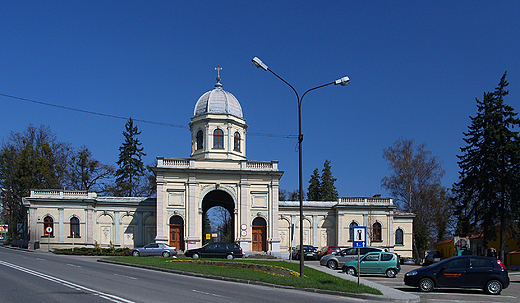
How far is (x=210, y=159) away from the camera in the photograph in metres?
48.6

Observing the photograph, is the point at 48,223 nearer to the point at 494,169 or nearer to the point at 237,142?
the point at 237,142

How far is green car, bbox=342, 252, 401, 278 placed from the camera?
28.5 meters

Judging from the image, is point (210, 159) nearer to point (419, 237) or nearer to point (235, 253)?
point (235, 253)

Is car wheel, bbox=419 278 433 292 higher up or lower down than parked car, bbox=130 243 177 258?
higher up

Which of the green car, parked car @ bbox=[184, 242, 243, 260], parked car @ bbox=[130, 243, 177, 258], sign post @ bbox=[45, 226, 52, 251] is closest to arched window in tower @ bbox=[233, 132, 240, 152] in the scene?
parked car @ bbox=[130, 243, 177, 258]

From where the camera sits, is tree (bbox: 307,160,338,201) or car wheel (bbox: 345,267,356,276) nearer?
car wheel (bbox: 345,267,356,276)

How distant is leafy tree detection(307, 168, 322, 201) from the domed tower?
120 ft

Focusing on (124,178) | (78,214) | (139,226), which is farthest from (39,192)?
(124,178)

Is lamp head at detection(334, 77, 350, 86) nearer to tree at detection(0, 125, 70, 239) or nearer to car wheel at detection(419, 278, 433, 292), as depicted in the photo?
car wheel at detection(419, 278, 433, 292)

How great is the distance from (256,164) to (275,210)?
493 centimetres

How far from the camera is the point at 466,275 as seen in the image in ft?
66.2

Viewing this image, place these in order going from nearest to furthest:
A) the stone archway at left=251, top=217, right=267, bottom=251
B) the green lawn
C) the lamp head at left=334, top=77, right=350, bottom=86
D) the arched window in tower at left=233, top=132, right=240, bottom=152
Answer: the green lawn, the lamp head at left=334, top=77, right=350, bottom=86, the stone archway at left=251, top=217, right=267, bottom=251, the arched window in tower at left=233, top=132, right=240, bottom=152

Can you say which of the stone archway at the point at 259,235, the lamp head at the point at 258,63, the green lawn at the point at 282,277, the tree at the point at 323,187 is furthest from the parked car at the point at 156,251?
the tree at the point at 323,187

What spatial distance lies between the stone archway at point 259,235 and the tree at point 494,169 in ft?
62.3
